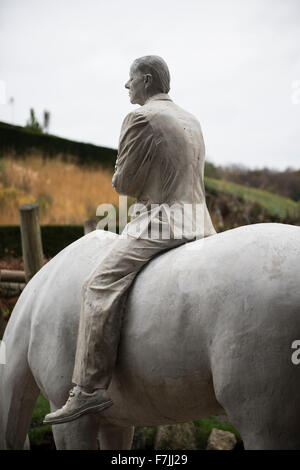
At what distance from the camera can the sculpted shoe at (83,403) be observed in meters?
2.73

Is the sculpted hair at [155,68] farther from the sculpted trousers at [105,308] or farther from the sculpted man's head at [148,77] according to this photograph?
the sculpted trousers at [105,308]

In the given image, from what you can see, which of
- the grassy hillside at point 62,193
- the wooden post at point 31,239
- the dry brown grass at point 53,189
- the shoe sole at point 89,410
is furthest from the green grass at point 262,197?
the shoe sole at point 89,410

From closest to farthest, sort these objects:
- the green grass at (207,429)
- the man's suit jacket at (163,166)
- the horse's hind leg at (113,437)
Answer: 1. the man's suit jacket at (163,166)
2. the horse's hind leg at (113,437)
3. the green grass at (207,429)

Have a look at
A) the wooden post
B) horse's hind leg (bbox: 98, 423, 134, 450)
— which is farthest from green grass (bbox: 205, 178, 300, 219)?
horse's hind leg (bbox: 98, 423, 134, 450)

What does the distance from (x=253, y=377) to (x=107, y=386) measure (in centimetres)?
78

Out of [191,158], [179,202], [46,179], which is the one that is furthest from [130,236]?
[46,179]

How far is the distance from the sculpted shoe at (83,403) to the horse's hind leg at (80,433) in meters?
0.27

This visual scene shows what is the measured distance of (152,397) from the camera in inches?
107

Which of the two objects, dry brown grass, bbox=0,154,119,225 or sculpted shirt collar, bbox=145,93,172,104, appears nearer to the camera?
sculpted shirt collar, bbox=145,93,172,104

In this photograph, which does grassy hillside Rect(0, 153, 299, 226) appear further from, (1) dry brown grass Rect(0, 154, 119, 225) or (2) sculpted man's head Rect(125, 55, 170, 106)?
(2) sculpted man's head Rect(125, 55, 170, 106)

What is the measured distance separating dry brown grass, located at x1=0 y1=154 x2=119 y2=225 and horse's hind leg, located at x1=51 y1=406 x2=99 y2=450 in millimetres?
6643

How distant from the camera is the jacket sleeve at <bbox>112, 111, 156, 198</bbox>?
2.92 metres

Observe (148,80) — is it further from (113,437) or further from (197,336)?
(113,437)

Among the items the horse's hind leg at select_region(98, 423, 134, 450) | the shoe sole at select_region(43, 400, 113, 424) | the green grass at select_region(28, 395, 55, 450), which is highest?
the shoe sole at select_region(43, 400, 113, 424)
